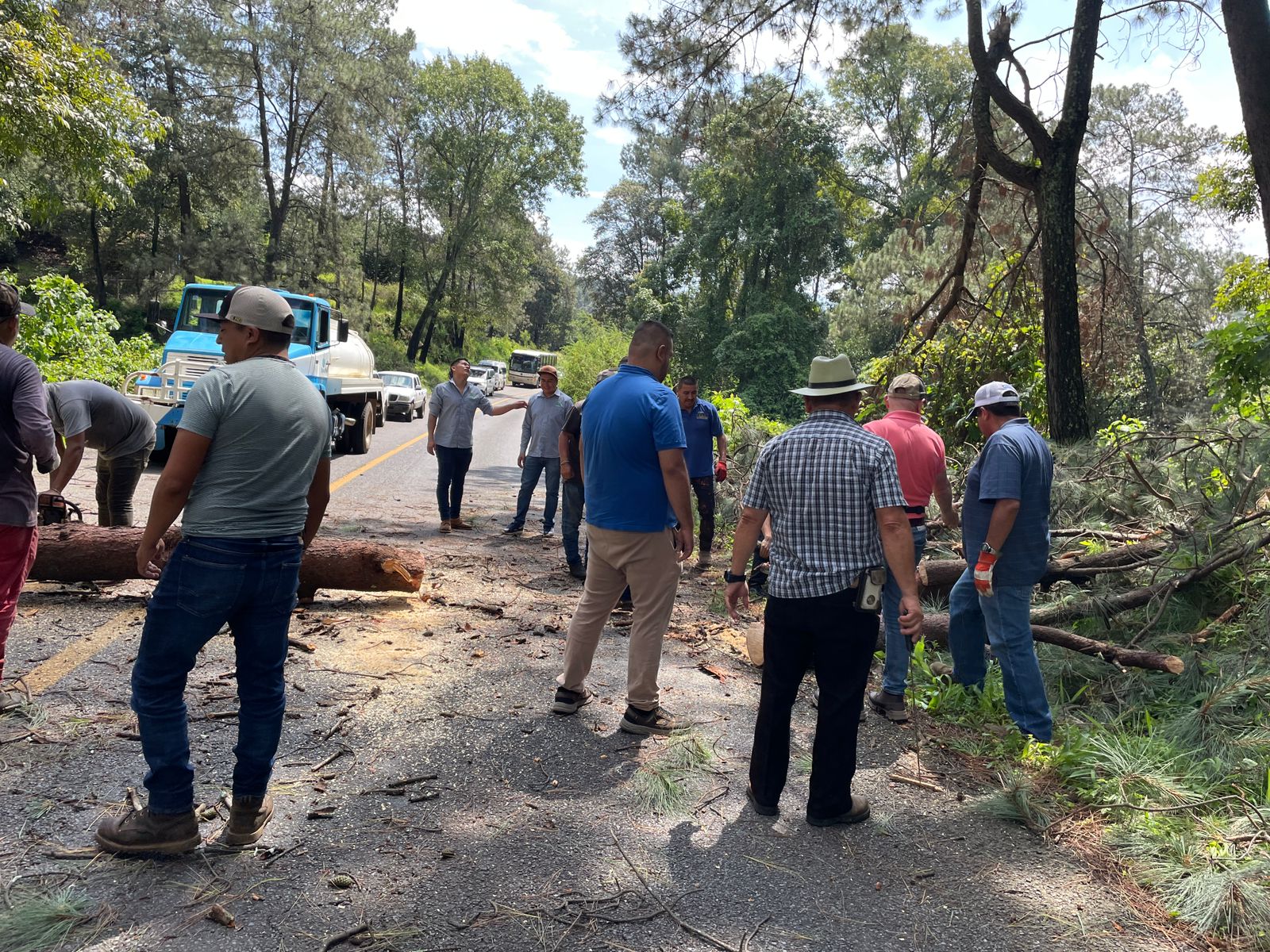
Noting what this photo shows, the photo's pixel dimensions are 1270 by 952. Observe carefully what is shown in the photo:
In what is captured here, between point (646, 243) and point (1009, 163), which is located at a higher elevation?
point (646, 243)

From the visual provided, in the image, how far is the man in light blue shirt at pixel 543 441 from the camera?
9906 millimetres

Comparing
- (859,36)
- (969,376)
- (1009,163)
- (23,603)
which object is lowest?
(23,603)

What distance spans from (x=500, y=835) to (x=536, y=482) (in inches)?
265

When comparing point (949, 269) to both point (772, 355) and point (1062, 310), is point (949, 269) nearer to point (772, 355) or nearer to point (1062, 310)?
point (1062, 310)

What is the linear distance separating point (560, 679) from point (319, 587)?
2126 millimetres

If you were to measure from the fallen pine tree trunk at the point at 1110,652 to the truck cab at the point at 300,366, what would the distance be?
25.8 ft

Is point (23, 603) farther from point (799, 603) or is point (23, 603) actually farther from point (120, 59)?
point (120, 59)

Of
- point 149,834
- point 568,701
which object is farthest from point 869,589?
point 149,834

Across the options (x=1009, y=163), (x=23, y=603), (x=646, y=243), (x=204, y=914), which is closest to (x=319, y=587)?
(x=23, y=603)

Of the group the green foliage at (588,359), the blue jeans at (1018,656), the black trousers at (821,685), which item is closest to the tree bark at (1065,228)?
the blue jeans at (1018,656)

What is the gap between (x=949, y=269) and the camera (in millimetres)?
11602

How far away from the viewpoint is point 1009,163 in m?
9.13

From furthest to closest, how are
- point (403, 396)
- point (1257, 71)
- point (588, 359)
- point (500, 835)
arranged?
1. point (588, 359)
2. point (403, 396)
3. point (1257, 71)
4. point (500, 835)

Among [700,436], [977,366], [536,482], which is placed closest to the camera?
[700,436]
